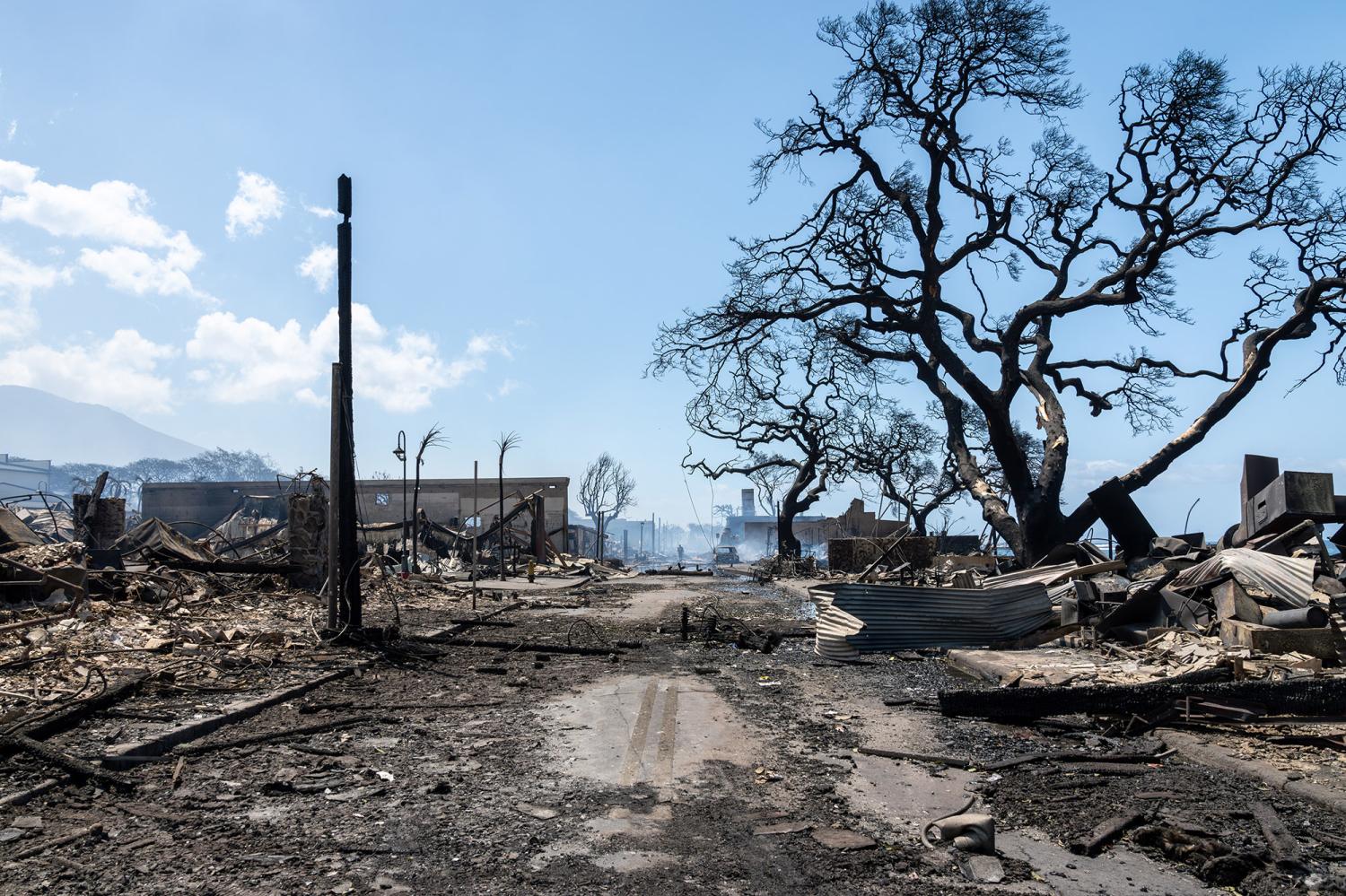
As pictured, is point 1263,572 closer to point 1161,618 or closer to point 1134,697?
point 1161,618

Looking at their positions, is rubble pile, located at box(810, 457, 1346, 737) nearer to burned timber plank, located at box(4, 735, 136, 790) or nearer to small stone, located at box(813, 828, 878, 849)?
small stone, located at box(813, 828, 878, 849)

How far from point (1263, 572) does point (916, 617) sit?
4043 mm

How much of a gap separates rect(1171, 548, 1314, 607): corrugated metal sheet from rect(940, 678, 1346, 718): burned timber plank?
3.52m

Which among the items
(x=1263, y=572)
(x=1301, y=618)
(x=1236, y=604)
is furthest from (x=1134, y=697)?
(x=1263, y=572)

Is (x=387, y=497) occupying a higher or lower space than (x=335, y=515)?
higher

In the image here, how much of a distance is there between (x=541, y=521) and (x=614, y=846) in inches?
1803

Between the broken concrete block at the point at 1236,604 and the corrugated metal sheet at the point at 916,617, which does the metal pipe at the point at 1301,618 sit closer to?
the broken concrete block at the point at 1236,604

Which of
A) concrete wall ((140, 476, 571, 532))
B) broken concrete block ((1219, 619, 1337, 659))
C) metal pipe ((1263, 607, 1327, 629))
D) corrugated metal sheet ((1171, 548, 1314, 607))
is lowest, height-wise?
broken concrete block ((1219, 619, 1337, 659))

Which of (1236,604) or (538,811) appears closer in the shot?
(538,811)

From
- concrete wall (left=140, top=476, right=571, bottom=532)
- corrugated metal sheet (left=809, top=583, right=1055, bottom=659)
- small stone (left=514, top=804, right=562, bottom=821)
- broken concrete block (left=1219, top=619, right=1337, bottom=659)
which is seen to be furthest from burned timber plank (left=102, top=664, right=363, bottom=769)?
concrete wall (left=140, top=476, right=571, bottom=532)

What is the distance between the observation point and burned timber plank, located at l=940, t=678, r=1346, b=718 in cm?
697

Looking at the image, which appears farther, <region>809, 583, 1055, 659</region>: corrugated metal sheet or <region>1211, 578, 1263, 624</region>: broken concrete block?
<region>809, 583, 1055, 659</region>: corrugated metal sheet

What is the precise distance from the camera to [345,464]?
Result: 12.7 meters

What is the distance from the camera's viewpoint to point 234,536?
4753 cm
